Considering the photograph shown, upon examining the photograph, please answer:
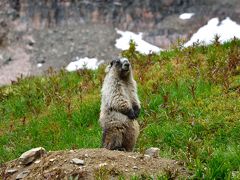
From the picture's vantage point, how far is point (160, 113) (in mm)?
12305

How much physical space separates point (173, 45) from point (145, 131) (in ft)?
23.4

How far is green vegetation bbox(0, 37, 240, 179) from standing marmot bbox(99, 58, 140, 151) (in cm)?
73

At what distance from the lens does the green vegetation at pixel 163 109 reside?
9805 mm

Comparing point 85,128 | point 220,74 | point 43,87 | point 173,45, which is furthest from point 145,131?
point 173,45

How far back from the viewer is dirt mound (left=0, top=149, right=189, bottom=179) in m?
7.64

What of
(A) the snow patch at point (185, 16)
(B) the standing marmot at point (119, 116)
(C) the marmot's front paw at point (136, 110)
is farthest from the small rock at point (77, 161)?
(A) the snow patch at point (185, 16)

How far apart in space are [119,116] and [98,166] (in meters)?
1.91

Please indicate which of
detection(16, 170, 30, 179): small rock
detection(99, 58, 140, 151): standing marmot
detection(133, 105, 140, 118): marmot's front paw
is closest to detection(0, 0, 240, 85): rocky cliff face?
detection(99, 58, 140, 151): standing marmot

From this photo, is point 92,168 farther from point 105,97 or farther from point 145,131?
point 145,131

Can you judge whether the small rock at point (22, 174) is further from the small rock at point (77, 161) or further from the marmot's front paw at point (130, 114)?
the marmot's front paw at point (130, 114)

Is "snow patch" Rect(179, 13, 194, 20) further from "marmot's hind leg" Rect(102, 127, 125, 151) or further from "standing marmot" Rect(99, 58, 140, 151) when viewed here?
"marmot's hind leg" Rect(102, 127, 125, 151)

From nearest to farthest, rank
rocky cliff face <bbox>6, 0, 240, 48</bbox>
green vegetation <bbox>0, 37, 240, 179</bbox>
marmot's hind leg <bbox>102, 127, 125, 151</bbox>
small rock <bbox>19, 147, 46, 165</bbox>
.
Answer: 1. small rock <bbox>19, 147, 46, 165</bbox>
2. marmot's hind leg <bbox>102, 127, 125, 151</bbox>
3. green vegetation <bbox>0, 37, 240, 179</bbox>
4. rocky cliff face <bbox>6, 0, 240, 48</bbox>

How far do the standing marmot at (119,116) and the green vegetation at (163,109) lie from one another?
73 centimetres

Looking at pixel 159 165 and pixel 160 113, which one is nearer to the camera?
pixel 159 165
